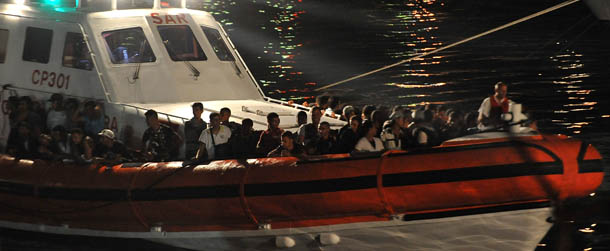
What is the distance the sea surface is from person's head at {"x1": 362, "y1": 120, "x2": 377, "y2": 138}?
1.67m

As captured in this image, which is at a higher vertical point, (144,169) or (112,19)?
(112,19)

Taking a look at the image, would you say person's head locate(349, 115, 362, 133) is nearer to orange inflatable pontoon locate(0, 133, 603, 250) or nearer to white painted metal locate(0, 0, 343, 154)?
orange inflatable pontoon locate(0, 133, 603, 250)

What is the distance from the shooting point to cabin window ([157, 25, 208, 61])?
14.1 metres

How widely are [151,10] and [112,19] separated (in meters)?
0.60

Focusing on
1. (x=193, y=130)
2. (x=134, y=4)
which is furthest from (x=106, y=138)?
(x=134, y=4)

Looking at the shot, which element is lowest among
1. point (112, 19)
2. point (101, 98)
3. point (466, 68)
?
point (101, 98)

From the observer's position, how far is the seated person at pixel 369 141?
439 inches

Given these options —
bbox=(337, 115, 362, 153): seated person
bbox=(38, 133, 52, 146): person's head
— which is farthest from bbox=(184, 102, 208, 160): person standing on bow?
bbox=(337, 115, 362, 153): seated person

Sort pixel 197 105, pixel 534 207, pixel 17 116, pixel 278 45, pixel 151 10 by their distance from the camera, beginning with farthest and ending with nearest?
pixel 278 45 → pixel 151 10 → pixel 17 116 → pixel 197 105 → pixel 534 207

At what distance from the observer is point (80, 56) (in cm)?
1393

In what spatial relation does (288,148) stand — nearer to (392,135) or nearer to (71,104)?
(392,135)

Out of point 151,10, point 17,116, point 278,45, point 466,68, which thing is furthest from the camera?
point 278,45

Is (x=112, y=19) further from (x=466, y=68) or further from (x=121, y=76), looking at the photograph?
(x=466, y=68)

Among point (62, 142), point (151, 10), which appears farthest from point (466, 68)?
point (62, 142)
